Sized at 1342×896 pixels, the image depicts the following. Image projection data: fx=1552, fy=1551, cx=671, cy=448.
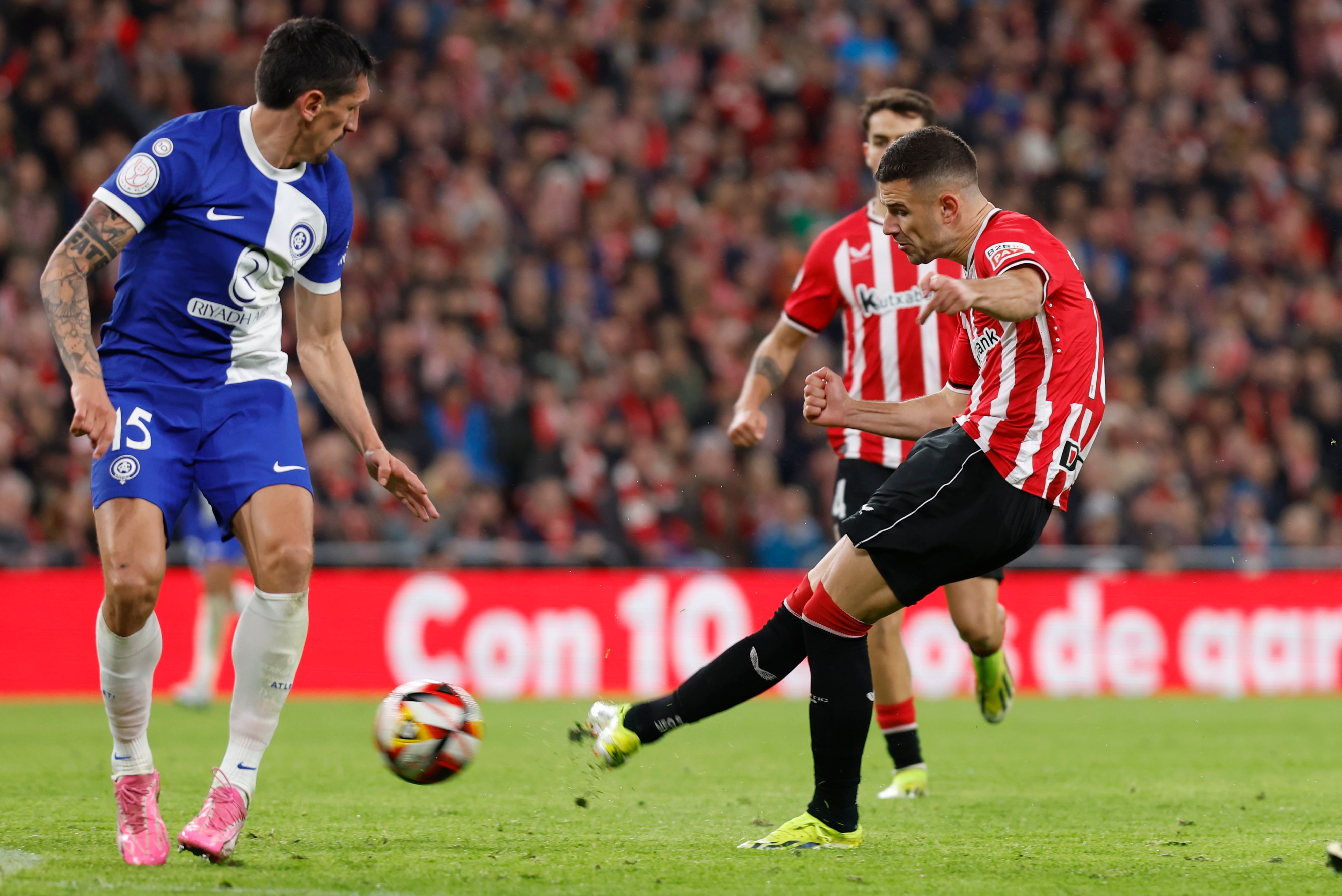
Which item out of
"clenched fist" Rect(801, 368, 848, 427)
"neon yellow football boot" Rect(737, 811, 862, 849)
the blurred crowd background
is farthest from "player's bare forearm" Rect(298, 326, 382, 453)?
the blurred crowd background

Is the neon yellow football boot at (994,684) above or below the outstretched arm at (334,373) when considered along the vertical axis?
below

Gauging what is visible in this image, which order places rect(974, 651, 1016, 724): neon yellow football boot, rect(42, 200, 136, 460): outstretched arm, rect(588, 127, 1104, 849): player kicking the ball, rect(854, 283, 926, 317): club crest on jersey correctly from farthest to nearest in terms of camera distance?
rect(974, 651, 1016, 724): neon yellow football boot < rect(854, 283, 926, 317): club crest on jersey < rect(588, 127, 1104, 849): player kicking the ball < rect(42, 200, 136, 460): outstretched arm

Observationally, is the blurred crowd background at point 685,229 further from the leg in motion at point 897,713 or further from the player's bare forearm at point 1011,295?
the player's bare forearm at point 1011,295

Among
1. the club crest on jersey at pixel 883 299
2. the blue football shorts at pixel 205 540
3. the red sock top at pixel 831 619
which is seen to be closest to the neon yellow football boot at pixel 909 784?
the red sock top at pixel 831 619

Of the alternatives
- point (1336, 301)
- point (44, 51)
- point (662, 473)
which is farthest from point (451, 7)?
point (1336, 301)

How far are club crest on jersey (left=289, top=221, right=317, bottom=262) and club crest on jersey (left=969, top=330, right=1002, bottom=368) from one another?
6.92ft

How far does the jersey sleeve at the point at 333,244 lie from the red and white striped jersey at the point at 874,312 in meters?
2.18

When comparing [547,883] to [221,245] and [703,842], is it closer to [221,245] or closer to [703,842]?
[703,842]

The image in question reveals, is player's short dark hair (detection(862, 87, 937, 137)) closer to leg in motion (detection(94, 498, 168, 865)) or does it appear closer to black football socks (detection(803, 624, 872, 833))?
black football socks (detection(803, 624, 872, 833))

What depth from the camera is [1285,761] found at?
317 inches

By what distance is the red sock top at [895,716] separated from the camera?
6566 mm

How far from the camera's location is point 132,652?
4.63 m

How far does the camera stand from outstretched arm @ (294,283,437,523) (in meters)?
5.07

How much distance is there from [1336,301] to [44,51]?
13.3 metres
